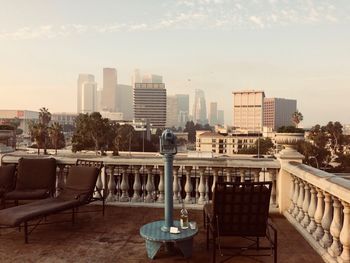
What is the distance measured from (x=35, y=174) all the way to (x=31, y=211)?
1.83 metres

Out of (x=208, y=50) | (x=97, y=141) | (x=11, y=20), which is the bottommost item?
(x=97, y=141)

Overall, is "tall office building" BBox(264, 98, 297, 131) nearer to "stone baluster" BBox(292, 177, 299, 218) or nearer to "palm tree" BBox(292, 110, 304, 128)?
"palm tree" BBox(292, 110, 304, 128)

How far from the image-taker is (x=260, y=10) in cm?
1453

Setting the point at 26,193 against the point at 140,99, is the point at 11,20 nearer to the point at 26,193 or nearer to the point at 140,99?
the point at 26,193

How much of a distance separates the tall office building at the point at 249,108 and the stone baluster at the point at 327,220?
172 metres

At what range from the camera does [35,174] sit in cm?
639

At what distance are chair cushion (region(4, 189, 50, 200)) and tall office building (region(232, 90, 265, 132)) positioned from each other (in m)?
171

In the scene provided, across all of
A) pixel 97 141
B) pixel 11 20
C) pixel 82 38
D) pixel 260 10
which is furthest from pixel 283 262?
pixel 97 141

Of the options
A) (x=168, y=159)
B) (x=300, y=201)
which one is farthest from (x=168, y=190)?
(x=300, y=201)

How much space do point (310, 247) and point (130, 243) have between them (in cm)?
249

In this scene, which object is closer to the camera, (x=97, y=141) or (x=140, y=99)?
(x=97, y=141)

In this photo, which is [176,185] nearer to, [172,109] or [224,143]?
[224,143]

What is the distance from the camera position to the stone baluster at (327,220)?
4148 millimetres

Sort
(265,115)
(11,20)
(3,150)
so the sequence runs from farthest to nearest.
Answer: (265,115)
(11,20)
(3,150)
